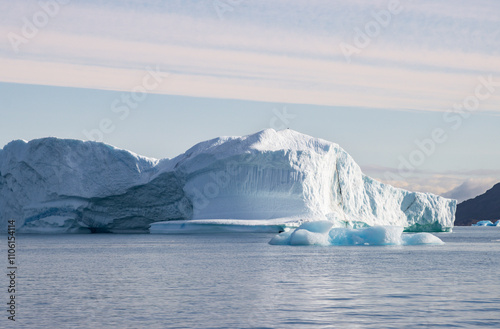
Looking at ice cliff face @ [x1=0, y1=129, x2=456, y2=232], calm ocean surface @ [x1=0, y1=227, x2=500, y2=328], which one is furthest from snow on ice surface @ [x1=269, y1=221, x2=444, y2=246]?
ice cliff face @ [x1=0, y1=129, x2=456, y2=232]

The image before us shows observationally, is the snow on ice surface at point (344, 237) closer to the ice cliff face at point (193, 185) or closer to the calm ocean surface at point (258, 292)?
the calm ocean surface at point (258, 292)

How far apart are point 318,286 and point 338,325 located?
567cm

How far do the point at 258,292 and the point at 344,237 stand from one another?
20.0 m

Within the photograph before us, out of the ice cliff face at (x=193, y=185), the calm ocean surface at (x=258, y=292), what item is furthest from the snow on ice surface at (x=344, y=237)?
the ice cliff face at (x=193, y=185)

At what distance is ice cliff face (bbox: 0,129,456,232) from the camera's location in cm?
4884

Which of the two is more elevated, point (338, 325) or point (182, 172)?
point (182, 172)

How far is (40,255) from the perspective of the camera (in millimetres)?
29828

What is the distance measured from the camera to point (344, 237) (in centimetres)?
3569

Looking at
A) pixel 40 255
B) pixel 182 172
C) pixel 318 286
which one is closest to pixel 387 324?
pixel 318 286

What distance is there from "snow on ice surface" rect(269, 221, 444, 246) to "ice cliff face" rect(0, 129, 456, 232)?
11.1 meters

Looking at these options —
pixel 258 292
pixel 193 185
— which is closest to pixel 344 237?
pixel 193 185

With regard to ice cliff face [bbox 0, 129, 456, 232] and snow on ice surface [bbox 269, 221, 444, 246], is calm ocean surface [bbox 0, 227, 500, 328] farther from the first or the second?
ice cliff face [bbox 0, 129, 456, 232]

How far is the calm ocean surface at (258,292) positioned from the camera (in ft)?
40.0

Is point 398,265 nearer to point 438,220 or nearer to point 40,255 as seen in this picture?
point 40,255
